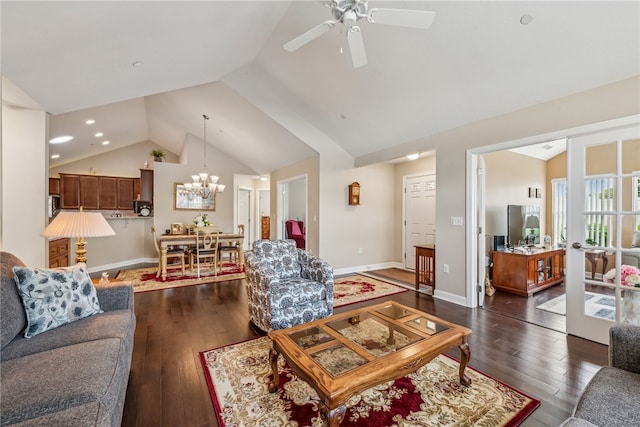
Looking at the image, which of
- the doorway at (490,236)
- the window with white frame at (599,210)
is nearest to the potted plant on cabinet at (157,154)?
the doorway at (490,236)

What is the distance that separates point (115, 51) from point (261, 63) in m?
2.17

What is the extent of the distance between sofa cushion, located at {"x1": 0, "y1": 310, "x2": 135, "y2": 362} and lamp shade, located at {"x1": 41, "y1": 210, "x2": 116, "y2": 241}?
0.86m

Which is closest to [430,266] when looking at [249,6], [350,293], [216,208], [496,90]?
[350,293]

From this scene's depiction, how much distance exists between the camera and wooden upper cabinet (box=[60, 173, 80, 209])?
255 inches

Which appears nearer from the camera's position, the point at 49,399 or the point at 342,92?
the point at 49,399

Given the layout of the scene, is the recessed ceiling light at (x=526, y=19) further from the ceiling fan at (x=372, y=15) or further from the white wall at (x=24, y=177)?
the white wall at (x=24, y=177)

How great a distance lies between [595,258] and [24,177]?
5.90 metres

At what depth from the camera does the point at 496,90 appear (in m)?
2.97

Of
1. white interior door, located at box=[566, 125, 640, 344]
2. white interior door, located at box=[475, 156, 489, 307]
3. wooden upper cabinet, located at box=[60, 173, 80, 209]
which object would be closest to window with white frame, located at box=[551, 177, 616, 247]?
white interior door, located at box=[566, 125, 640, 344]

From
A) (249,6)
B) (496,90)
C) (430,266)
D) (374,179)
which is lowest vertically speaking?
(430,266)

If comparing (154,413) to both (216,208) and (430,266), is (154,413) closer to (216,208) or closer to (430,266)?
(430,266)

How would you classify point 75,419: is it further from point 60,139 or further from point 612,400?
point 60,139

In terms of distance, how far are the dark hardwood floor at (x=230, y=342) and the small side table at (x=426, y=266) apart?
52cm

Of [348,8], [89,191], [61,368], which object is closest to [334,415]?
[61,368]
